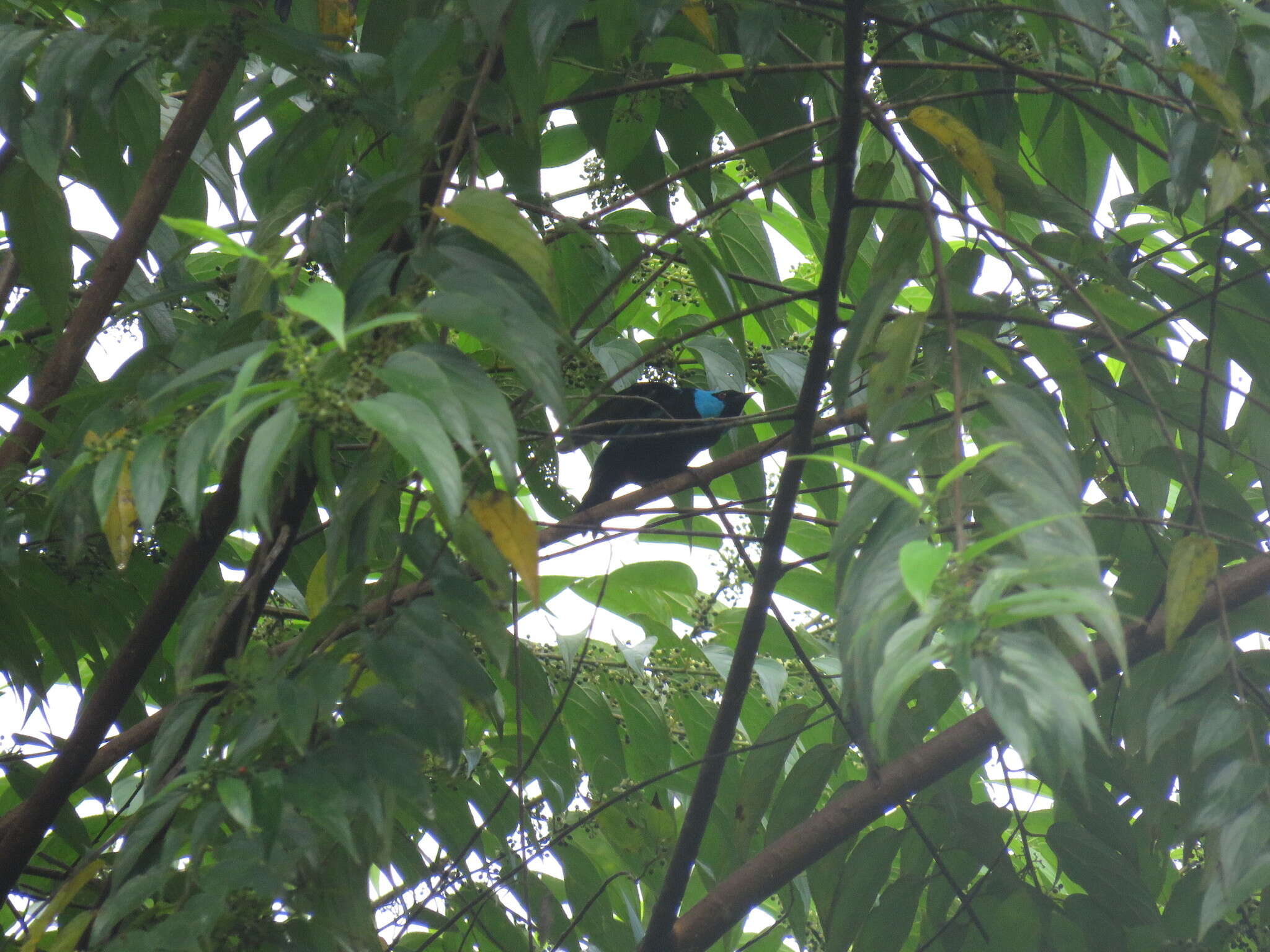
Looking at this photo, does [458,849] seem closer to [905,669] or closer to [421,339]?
[421,339]

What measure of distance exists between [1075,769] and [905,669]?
0.13 meters

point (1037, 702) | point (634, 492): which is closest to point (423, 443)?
point (1037, 702)

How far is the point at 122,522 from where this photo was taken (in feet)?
5.08

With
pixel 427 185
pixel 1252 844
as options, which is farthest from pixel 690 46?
pixel 1252 844

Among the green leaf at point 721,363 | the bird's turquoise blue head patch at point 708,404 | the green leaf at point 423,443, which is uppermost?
the bird's turquoise blue head patch at point 708,404

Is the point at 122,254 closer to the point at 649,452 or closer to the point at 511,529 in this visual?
the point at 511,529

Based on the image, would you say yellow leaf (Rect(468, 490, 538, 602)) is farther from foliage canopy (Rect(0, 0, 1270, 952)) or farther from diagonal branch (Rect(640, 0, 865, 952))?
diagonal branch (Rect(640, 0, 865, 952))

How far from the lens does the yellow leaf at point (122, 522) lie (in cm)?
152

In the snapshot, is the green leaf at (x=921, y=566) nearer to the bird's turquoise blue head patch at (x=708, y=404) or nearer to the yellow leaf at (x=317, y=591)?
the yellow leaf at (x=317, y=591)

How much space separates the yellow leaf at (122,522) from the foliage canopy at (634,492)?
0.04 ft

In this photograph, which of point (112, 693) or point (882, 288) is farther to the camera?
point (112, 693)

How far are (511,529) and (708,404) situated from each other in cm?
354

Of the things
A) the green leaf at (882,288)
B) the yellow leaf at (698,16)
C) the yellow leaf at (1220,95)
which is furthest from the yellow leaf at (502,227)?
the yellow leaf at (1220,95)

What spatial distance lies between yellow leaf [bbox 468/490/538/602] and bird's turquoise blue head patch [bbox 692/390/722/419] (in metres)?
3.41
